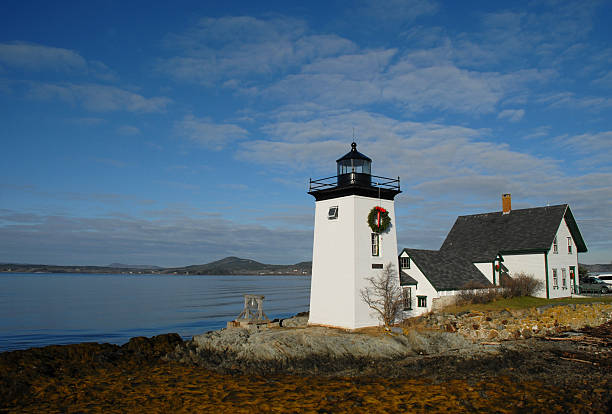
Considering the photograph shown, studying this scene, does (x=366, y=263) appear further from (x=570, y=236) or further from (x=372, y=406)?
(x=570, y=236)

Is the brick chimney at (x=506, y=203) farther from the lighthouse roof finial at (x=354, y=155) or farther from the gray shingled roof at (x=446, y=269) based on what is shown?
the lighthouse roof finial at (x=354, y=155)

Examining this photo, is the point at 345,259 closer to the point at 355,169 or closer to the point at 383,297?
the point at 383,297

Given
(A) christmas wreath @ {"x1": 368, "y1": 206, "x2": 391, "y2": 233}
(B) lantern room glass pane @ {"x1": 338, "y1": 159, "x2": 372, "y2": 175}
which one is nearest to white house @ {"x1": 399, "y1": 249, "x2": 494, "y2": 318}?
(A) christmas wreath @ {"x1": 368, "y1": 206, "x2": 391, "y2": 233}

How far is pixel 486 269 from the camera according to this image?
27672mm

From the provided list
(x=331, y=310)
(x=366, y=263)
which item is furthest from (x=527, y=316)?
(x=331, y=310)

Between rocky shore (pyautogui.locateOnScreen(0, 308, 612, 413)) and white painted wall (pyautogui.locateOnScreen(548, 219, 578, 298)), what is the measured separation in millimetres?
7593

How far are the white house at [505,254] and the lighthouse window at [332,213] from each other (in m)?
5.56

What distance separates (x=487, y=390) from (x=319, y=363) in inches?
242

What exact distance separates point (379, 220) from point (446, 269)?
21.8ft

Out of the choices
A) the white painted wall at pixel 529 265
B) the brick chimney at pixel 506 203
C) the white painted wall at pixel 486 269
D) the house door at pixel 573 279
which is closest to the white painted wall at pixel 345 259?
the white painted wall at pixel 486 269

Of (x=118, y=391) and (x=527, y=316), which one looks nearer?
(x=118, y=391)

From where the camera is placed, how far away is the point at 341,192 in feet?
71.4

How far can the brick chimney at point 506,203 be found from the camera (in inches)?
1291

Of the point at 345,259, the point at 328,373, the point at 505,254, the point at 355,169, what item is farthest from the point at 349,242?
the point at 505,254
